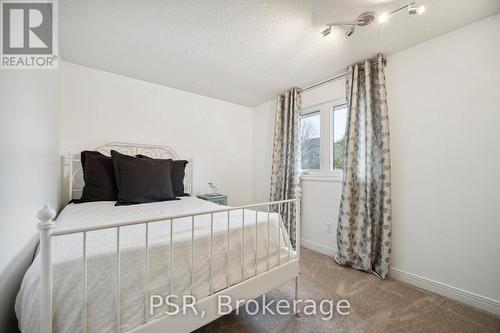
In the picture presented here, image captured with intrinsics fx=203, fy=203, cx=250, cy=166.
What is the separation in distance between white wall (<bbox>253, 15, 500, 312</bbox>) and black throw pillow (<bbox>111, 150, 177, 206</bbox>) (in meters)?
2.38

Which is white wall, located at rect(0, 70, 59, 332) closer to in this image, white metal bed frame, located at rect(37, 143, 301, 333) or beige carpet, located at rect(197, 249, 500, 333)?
white metal bed frame, located at rect(37, 143, 301, 333)

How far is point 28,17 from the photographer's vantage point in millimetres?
1298

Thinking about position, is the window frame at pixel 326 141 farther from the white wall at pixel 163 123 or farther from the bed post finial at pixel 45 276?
the bed post finial at pixel 45 276

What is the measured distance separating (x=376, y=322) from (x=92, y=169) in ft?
8.99

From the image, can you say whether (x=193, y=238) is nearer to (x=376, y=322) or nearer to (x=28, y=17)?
(x=376, y=322)

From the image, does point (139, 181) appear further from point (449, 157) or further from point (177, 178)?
point (449, 157)

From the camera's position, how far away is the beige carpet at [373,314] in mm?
1392

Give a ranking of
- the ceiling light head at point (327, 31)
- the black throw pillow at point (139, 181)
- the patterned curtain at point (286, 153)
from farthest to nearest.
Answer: the patterned curtain at point (286, 153) < the black throw pillow at point (139, 181) < the ceiling light head at point (327, 31)

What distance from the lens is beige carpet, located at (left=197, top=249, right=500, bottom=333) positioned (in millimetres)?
1392

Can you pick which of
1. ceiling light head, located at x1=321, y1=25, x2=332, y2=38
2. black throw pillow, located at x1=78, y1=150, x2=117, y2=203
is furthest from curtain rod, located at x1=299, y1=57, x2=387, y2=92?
black throw pillow, located at x1=78, y1=150, x2=117, y2=203

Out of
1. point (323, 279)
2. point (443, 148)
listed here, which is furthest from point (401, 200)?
point (323, 279)

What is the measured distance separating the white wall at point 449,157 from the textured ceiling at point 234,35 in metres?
0.24

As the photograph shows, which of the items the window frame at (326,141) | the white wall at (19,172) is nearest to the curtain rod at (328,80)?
the window frame at (326,141)

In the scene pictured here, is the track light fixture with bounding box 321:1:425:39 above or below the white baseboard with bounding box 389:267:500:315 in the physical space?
above
